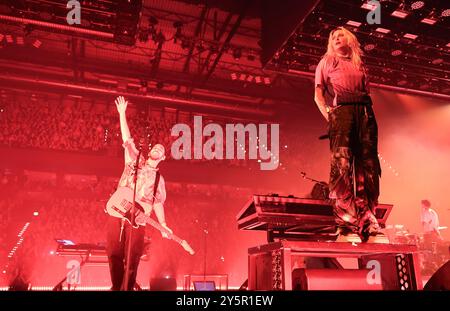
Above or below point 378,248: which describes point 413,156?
above

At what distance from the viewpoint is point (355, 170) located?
7.95 ft

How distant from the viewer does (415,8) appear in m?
6.51

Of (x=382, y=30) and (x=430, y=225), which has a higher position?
(x=382, y=30)

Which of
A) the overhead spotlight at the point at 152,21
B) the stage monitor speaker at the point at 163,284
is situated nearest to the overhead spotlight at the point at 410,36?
the overhead spotlight at the point at 152,21

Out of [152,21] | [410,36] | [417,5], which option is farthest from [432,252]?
[152,21]

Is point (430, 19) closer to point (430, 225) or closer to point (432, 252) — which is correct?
point (430, 225)

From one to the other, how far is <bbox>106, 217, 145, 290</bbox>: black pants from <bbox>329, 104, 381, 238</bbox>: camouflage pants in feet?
7.91

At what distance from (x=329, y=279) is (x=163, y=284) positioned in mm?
7093

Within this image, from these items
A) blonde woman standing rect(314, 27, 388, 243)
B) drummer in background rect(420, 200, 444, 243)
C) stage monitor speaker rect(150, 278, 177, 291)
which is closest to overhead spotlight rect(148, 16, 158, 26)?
stage monitor speaker rect(150, 278, 177, 291)

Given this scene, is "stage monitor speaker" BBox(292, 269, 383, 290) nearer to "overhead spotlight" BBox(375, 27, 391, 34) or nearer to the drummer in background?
"overhead spotlight" BBox(375, 27, 391, 34)
